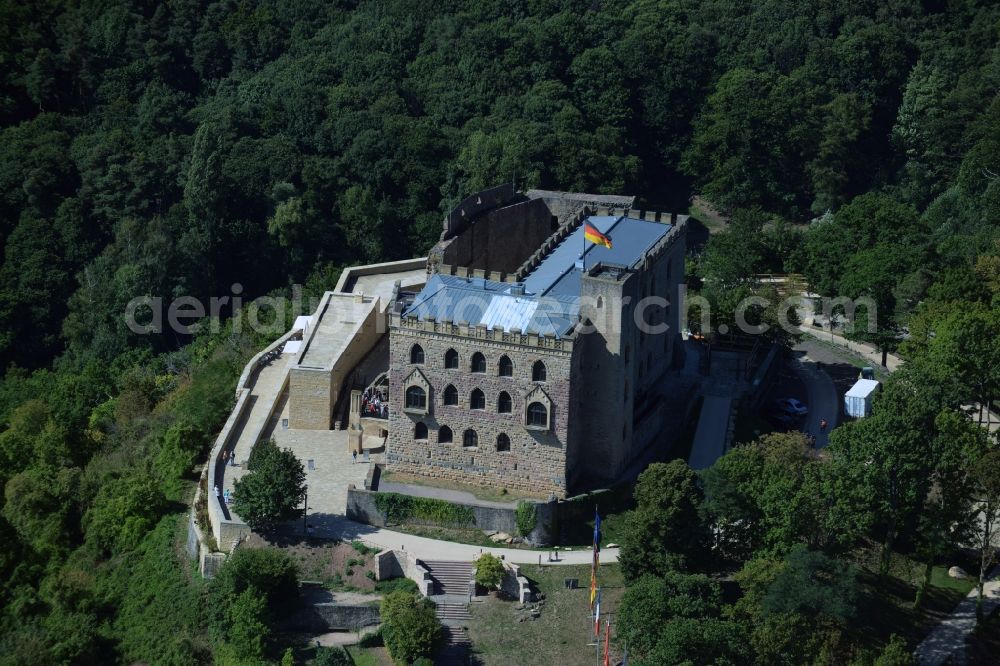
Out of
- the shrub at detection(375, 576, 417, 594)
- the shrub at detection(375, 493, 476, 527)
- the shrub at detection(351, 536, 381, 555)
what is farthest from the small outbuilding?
the shrub at detection(351, 536, 381, 555)

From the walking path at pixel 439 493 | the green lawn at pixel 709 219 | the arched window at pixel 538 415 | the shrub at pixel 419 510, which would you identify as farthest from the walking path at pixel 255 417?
the green lawn at pixel 709 219

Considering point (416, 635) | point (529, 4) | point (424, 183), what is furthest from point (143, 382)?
point (529, 4)

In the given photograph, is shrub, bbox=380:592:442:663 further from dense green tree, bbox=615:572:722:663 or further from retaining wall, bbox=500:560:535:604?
dense green tree, bbox=615:572:722:663

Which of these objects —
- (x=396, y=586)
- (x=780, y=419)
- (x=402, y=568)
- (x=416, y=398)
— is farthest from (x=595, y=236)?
(x=396, y=586)

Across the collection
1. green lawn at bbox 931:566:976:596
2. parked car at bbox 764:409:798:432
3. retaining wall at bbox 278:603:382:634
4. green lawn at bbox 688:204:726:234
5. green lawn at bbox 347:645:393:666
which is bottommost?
green lawn at bbox 347:645:393:666

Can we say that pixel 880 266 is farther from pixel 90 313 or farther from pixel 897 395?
pixel 90 313

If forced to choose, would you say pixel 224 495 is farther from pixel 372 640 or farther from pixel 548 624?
pixel 548 624
